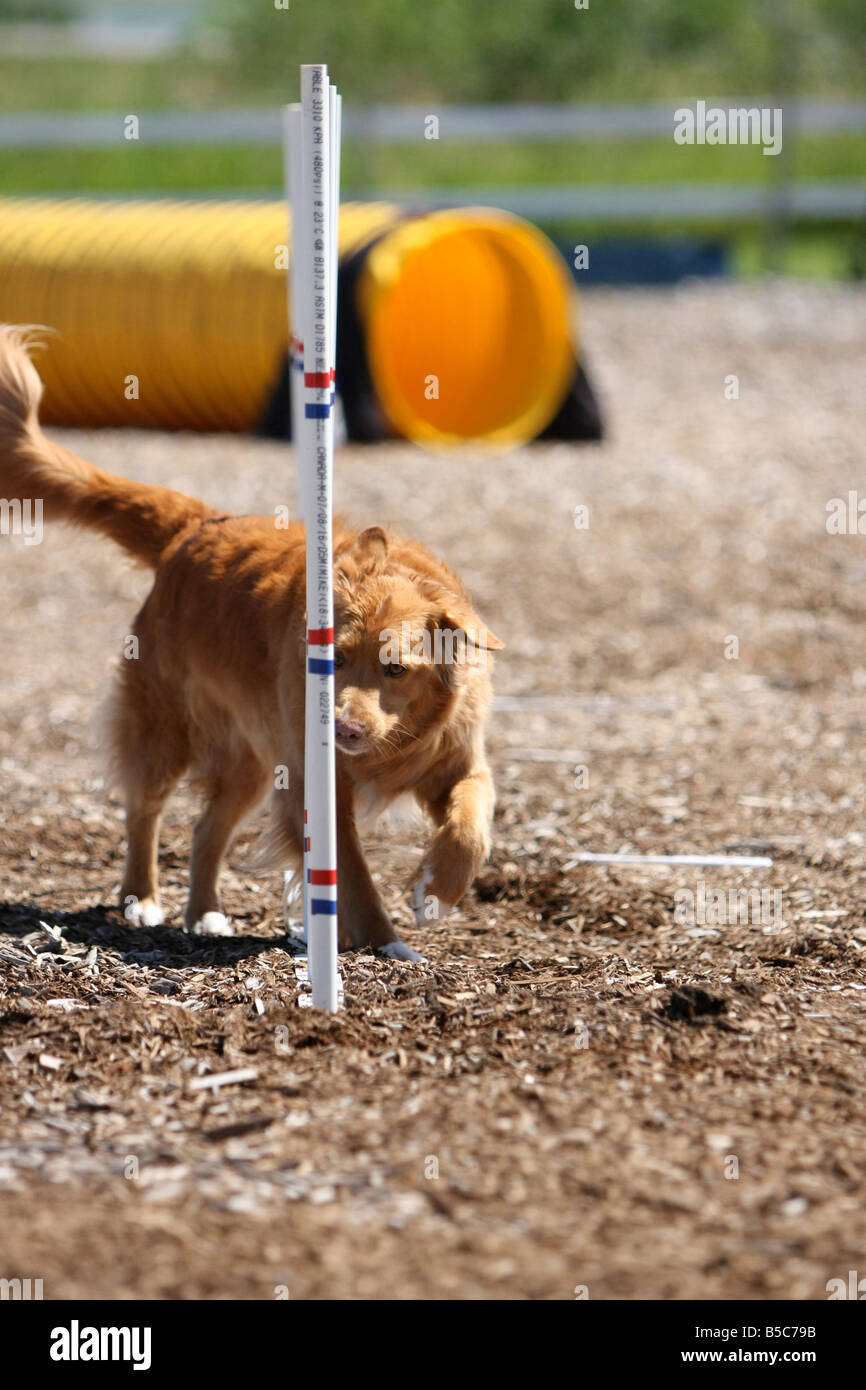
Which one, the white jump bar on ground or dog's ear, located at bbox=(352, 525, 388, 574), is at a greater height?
dog's ear, located at bbox=(352, 525, 388, 574)

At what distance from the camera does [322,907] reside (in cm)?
395

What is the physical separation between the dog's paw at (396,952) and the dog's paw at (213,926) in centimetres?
75

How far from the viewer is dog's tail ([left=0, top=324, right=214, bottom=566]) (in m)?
5.43

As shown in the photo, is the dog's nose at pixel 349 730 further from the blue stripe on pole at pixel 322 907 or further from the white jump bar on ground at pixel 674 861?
the white jump bar on ground at pixel 674 861

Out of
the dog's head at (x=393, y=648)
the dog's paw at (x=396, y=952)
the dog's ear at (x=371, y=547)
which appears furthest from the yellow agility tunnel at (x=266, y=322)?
the dog's paw at (x=396, y=952)

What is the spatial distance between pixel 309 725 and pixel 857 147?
2741cm

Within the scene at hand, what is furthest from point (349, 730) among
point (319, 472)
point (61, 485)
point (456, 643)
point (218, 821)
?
point (61, 485)

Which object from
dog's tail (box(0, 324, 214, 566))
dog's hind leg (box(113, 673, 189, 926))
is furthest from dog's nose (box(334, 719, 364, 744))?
dog's tail (box(0, 324, 214, 566))

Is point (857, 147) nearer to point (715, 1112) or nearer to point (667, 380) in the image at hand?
point (667, 380)

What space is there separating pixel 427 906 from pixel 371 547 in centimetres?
109

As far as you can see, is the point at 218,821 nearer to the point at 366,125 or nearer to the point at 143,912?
the point at 143,912

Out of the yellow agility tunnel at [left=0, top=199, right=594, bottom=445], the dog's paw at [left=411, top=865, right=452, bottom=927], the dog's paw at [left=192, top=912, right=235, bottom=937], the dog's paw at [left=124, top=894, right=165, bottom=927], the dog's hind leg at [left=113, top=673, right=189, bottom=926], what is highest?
the yellow agility tunnel at [left=0, top=199, right=594, bottom=445]

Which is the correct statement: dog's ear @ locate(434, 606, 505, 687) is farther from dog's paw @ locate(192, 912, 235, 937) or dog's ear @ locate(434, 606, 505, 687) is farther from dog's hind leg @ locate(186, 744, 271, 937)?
dog's paw @ locate(192, 912, 235, 937)

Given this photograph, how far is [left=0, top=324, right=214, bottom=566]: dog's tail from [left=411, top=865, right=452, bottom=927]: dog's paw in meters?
1.66
